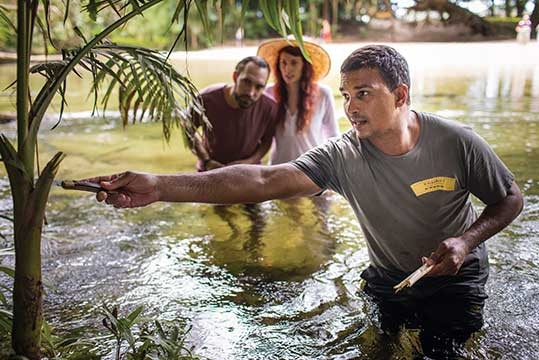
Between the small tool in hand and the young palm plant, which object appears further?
the small tool in hand

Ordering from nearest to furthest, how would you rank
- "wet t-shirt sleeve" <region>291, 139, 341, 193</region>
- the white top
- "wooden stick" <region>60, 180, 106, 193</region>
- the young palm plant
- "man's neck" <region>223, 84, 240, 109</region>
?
the young palm plant < "wooden stick" <region>60, 180, 106, 193</region> < "wet t-shirt sleeve" <region>291, 139, 341, 193</region> < "man's neck" <region>223, 84, 240, 109</region> < the white top

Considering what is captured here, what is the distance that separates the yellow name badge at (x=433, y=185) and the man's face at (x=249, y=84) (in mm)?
2072

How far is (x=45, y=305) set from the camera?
3.23m

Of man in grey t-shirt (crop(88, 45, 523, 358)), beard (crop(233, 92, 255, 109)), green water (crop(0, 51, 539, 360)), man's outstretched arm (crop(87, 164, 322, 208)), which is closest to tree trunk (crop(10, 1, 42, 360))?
man's outstretched arm (crop(87, 164, 322, 208))

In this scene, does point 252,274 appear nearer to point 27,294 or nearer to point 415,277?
point 415,277

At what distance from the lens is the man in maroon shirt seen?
4.52m

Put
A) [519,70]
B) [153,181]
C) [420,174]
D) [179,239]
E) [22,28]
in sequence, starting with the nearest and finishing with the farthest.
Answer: [22,28]
[153,181]
[420,174]
[179,239]
[519,70]

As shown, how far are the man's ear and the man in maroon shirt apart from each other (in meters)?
2.03

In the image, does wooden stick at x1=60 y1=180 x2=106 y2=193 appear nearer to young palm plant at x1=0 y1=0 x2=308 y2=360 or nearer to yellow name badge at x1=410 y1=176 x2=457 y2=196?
young palm plant at x1=0 y1=0 x2=308 y2=360

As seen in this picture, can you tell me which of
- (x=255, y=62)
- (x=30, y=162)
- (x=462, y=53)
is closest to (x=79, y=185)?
(x=30, y=162)

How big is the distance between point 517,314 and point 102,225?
3092 mm

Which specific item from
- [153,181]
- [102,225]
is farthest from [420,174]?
[102,225]

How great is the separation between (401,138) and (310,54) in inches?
84.2

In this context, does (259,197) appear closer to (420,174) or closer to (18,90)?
(420,174)
